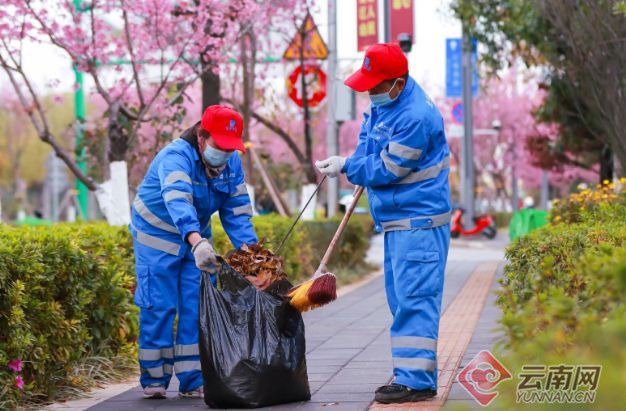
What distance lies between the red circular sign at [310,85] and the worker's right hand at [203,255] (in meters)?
13.1

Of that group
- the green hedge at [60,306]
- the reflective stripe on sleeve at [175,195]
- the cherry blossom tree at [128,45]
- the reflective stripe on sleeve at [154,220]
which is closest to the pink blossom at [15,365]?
the green hedge at [60,306]

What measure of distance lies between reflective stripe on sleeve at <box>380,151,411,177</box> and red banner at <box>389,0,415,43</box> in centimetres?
1475

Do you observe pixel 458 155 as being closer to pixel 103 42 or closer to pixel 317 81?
pixel 317 81

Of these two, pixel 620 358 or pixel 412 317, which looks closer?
pixel 620 358

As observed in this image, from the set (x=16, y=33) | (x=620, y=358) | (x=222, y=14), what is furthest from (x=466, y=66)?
(x=620, y=358)

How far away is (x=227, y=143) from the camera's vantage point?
6.02m

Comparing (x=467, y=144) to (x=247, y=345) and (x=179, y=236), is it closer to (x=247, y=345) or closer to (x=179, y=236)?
(x=179, y=236)

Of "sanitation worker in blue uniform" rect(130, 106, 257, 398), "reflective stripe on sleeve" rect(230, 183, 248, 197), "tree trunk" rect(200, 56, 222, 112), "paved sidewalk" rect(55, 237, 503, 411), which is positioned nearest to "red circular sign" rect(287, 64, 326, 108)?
"tree trunk" rect(200, 56, 222, 112)

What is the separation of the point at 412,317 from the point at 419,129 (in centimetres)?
96

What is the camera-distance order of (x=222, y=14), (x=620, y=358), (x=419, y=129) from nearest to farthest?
(x=620, y=358), (x=419, y=129), (x=222, y=14)

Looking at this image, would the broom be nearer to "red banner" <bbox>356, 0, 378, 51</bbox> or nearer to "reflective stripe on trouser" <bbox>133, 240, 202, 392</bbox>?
"reflective stripe on trouser" <bbox>133, 240, 202, 392</bbox>

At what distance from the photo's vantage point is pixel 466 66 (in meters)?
31.7

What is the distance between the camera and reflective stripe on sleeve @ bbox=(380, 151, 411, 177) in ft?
18.4

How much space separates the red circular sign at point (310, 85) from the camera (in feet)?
62.7
